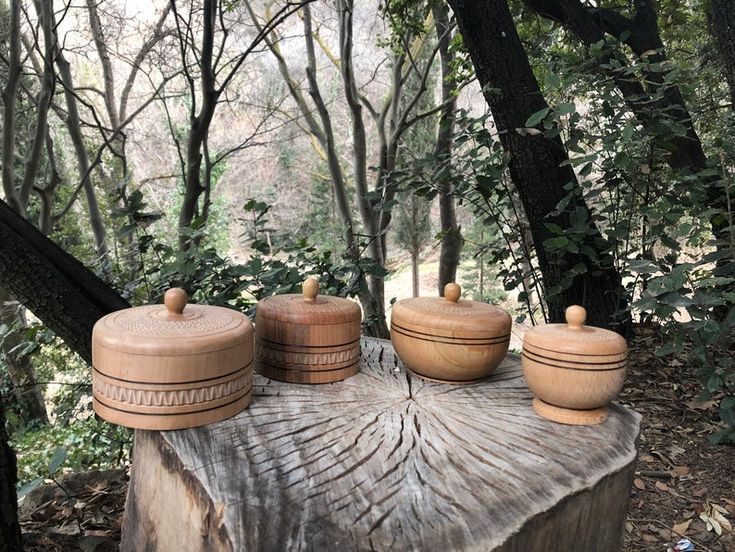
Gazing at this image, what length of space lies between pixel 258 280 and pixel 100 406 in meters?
0.86

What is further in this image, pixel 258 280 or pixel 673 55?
pixel 673 55

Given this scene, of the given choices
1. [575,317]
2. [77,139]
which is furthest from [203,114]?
[77,139]

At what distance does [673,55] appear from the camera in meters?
4.12

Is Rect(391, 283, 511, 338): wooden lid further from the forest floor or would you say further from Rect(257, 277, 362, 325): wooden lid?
the forest floor

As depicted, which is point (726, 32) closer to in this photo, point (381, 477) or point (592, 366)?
point (592, 366)

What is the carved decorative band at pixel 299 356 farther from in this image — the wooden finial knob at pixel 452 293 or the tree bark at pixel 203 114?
the tree bark at pixel 203 114

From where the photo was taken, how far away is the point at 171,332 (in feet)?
2.76

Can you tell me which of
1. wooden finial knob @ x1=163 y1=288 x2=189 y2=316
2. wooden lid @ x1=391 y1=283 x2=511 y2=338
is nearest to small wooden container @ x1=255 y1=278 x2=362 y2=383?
wooden lid @ x1=391 y1=283 x2=511 y2=338

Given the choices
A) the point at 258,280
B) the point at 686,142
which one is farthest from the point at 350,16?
the point at 258,280

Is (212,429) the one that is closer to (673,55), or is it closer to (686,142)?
(686,142)

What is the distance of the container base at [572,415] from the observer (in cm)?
95

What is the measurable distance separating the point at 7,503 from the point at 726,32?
3276mm

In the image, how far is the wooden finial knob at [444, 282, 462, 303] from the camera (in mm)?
1076

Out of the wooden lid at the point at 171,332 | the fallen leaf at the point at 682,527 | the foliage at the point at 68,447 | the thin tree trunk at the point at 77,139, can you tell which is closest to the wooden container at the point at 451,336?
the wooden lid at the point at 171,332
